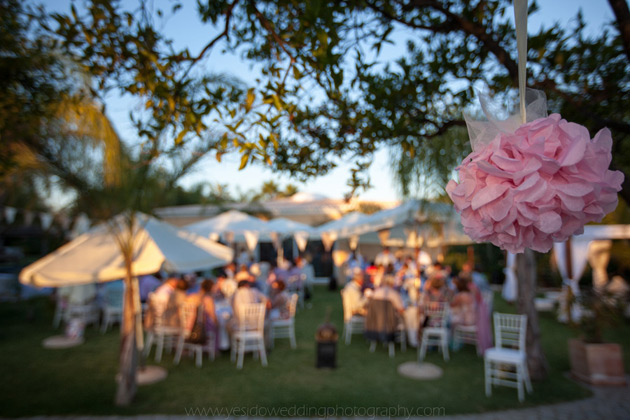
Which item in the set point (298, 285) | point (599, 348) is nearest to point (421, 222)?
point (599, 348)

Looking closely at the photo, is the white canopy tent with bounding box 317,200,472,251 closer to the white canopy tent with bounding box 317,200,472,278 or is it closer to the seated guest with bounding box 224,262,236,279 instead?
the white canopy tent with bounding box 317,200,472,278

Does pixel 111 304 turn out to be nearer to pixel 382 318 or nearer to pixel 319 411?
pixel 382 318

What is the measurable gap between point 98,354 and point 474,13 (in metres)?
8.45

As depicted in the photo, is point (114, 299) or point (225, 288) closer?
point (114, 299)

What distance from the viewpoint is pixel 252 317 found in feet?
23.9

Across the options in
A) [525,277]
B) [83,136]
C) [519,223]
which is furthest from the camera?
[525,277]

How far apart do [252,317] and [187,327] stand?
4.13 ft

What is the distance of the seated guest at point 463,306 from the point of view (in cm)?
786

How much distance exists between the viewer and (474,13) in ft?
10.6

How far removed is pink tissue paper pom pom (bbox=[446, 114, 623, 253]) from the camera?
945 millimetres

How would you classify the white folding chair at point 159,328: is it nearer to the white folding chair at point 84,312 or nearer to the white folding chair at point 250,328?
the white folding chair at point 250,328

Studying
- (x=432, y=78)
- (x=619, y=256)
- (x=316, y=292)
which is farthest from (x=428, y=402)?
(x=316, y=292)

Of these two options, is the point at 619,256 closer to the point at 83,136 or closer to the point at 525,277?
the point at 525,277

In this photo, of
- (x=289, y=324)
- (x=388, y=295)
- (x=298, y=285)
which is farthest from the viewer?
(x=298, y=285)
